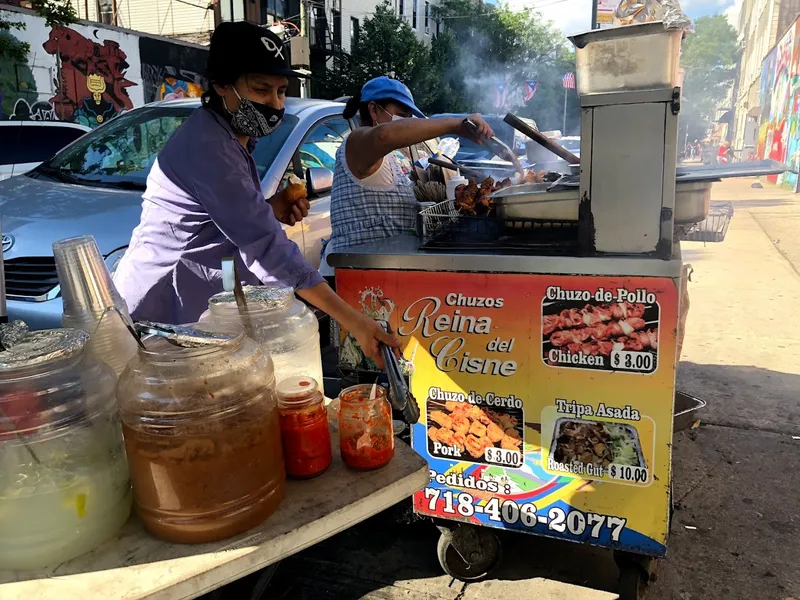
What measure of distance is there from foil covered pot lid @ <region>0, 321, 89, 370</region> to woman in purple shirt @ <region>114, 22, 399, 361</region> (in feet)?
2.15

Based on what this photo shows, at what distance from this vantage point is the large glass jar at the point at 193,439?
1190 mm

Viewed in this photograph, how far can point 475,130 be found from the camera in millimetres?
2777

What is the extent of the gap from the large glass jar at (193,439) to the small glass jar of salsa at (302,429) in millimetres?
175

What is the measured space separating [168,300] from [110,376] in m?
0.97

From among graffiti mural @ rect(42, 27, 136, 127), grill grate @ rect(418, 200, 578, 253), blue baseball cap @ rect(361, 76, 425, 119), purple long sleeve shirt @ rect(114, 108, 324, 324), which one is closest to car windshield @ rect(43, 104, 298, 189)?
blue baseball cap @ rect(361, 76, 425, 119)

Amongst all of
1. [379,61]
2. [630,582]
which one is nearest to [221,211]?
[630,582]

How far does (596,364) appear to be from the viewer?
2.20 m

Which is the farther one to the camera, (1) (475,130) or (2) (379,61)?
(2) (379,61)

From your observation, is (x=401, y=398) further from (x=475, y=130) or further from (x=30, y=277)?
(x=30, y=277)

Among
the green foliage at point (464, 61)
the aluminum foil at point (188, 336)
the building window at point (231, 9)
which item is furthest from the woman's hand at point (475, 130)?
the green foliage at point (464, 61)

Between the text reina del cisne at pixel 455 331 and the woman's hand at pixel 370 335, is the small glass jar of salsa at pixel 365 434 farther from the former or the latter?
the text reina del cisne at pixel 455 331

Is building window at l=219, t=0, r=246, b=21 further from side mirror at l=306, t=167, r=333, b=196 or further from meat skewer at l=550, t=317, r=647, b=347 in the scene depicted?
meat skewer at l=550, t=317, r=647, b=347

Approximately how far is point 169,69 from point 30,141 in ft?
30.7

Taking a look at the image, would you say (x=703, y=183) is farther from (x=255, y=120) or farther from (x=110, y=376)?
(x=110, y=376)
